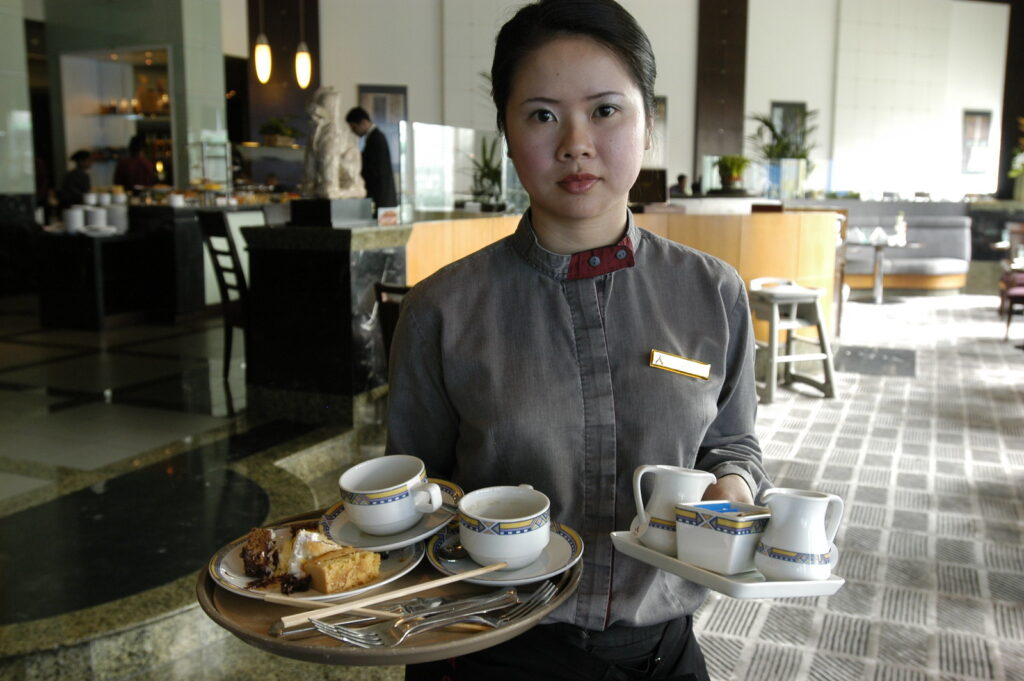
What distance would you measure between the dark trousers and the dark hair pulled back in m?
0.68

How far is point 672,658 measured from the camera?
1.17 m

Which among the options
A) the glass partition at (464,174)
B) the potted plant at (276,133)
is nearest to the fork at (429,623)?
the glass partition at (464,174)

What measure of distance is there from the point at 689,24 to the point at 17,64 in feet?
30.6

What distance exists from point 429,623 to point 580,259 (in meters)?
0.50

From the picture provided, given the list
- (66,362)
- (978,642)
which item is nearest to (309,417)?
(66,362)

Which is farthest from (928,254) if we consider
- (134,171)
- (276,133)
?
(134,171)

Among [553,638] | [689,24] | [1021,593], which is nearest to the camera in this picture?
[553,638]

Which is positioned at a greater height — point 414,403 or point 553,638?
point 414,403

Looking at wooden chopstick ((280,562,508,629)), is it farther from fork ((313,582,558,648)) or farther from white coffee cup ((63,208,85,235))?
white coffee cup ((63,208,85,235))

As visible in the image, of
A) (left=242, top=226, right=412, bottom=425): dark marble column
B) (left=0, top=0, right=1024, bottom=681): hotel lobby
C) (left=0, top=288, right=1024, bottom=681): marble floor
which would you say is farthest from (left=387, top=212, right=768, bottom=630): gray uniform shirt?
(left=242, top=226, right=412, bottom=425): dark marble column

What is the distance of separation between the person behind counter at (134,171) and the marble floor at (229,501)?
117 inches

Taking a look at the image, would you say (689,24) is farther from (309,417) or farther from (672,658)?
(672,658)

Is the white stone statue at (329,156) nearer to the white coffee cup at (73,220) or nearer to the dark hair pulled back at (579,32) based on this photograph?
the white coffee cup at (73,220)

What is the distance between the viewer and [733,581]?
3.09 feet
